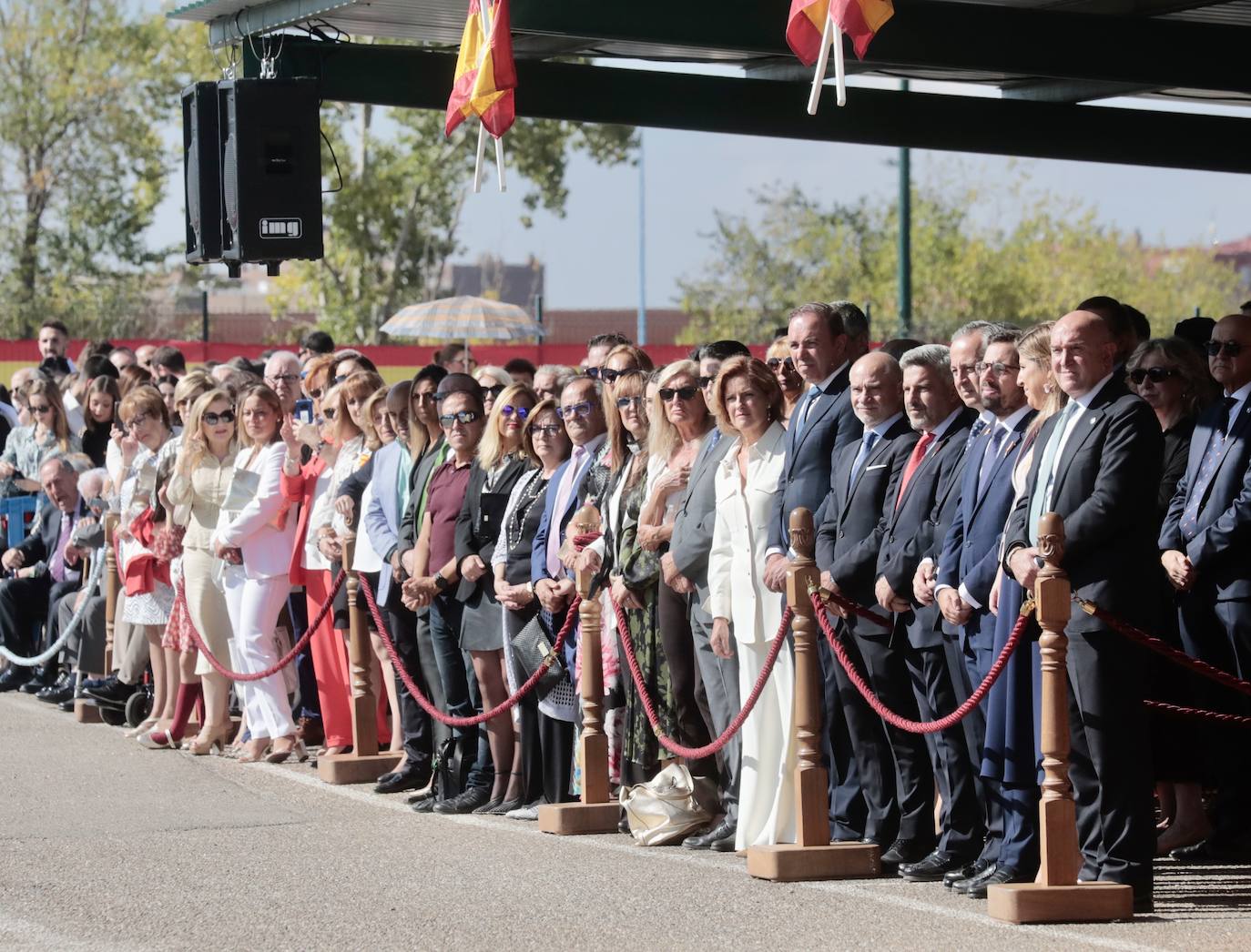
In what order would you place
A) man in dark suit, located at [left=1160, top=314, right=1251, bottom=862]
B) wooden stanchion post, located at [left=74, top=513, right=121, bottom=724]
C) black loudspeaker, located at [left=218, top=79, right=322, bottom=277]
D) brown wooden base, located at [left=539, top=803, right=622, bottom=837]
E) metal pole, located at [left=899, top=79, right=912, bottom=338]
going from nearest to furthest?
man in dark suit, located at [left=1160, top=314, right=1251, bottom=862] → brown wooden base, located at [left=539, top=803, right=622, bottom=837] → black loudspeaker, located at [left=218, top=79, right=322, bottom=277] → wooden stanchion post, located at [left=74, top=513, right=121, bottom=724] → metal pole, located at [left=899, top=79, right=912, bottom=338]

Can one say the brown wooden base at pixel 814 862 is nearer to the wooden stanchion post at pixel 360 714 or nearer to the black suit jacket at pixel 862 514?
the black suit jacket at pixel 862 514

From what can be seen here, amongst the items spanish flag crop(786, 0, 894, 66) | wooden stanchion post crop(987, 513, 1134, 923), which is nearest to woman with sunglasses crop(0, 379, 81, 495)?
spanish flag crop(786, 0, 894, 66)

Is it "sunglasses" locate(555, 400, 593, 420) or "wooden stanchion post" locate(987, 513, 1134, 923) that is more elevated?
"sunglasses" locate(555, 400, 593, 420)

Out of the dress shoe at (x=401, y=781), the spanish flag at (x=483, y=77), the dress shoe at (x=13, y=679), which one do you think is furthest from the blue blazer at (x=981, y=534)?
the dress shoe at (x=13, y=679)

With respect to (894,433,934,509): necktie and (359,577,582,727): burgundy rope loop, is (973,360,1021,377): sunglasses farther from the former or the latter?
(359,577,582,727): burgundy rope loop

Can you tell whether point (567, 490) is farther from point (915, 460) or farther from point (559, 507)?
point (915, 460)

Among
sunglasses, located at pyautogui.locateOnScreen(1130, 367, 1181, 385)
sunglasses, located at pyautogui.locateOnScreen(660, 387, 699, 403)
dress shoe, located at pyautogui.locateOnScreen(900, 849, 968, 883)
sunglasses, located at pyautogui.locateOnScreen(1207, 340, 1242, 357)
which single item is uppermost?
sunglasses, located at pyautogui.locateOnScreen(1207, 340, 1242, 357)

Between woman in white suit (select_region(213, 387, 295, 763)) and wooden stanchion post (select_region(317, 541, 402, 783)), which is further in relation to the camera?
woman in white suit (select_region(213, 387, 295, 763))

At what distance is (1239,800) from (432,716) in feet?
13.7

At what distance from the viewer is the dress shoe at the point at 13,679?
1630 centimetres

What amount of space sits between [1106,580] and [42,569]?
10.6 meters

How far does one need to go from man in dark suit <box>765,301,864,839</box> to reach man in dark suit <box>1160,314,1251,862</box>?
144 centimetres

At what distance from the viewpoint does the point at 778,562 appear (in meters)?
8.98

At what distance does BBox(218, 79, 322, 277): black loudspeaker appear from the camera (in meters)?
11.2
